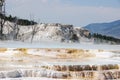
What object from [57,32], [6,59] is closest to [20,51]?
[6,59]

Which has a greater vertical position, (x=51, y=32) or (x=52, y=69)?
(x=52, y=69)

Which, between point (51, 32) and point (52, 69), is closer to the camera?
point (52, 69)

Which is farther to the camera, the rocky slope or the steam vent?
the rocky slope

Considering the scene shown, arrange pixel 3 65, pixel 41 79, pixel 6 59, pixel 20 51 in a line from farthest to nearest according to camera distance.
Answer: pixel 20 51 → pixel 6 59 → pixel 3 65 → pixel 41 79

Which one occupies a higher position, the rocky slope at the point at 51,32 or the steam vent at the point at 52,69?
the steam vent at the point at 52,69

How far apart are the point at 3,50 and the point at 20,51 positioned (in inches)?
45.3

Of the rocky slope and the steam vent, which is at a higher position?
the steam vent

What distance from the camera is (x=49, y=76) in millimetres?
19594

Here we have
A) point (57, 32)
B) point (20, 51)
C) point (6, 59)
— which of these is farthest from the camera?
point (57, 32)

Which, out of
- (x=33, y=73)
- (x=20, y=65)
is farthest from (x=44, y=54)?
(x=33, y=73)

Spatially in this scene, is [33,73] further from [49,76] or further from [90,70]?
[90,70]

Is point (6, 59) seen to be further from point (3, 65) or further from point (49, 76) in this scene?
point (49, 76)

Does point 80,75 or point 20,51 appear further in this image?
point 20,51

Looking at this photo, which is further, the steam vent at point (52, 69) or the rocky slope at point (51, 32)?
the rocky slope at point (51, 32)
